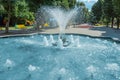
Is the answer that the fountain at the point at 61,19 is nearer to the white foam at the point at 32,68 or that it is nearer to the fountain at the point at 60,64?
the fountain at the point at 60,64

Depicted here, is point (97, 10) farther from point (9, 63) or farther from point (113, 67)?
point (9, 63)

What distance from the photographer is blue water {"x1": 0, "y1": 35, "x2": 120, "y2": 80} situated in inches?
473

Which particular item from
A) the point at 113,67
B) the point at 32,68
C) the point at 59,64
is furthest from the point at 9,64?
the point at 113,67

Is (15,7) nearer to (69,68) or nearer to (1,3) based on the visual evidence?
(1,3)

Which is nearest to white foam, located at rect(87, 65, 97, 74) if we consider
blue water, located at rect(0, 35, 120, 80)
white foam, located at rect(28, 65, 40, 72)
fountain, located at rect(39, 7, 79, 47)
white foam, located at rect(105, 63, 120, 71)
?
blue water, located at rect(0, 35, 120, 80)

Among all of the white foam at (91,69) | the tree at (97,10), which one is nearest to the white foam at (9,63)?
the white foam at (91,69)

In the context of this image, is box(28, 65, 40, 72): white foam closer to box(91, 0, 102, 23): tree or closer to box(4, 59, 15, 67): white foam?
box(4, 59, 15, 67): white foam

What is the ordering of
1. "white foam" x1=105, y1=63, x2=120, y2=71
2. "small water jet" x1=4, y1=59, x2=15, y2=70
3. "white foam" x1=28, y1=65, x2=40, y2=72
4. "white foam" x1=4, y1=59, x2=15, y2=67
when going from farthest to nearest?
"white foam" x1=4, y1=59, x2=15, y2=67
"small water jet" x1=4, y1=59, x2=15, y2=70
"white foam" x1=105, y1=63, x2=120, y2=71
"white foam" x1=28, y1=65, x2=40, y2=72

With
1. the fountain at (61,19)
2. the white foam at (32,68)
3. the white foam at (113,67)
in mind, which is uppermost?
the fountain at (61,19)

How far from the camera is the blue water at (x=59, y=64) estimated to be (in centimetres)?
1201

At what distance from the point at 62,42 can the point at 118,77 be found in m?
Answer: 9.47

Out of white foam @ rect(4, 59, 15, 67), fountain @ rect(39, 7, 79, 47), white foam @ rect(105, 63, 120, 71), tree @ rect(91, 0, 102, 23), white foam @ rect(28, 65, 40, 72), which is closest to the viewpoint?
white foam @ rect(28, 65, 40, 72)

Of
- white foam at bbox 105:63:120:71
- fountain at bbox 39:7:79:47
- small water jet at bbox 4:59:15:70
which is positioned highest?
fountain at bbox 39:7:79:47

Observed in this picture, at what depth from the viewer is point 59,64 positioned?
14297mm
